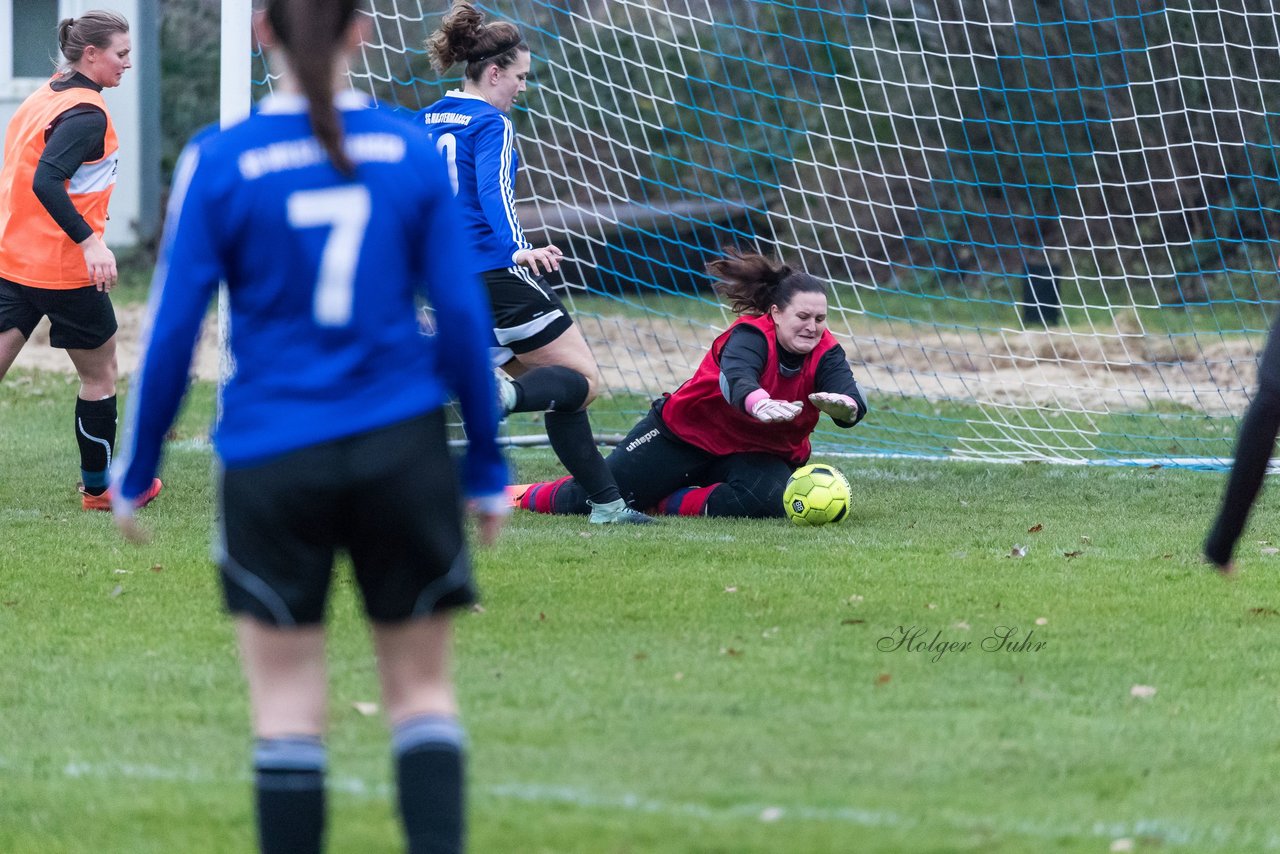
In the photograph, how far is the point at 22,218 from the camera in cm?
655

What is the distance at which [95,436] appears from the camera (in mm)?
6707

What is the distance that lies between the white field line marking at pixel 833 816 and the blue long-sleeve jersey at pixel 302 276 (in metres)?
1.08

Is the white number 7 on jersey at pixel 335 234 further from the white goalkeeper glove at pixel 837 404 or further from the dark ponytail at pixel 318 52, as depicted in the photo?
the white goalkeeper glove at pixel 837 404

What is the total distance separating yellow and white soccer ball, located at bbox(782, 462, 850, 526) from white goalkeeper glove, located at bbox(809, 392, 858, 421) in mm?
343

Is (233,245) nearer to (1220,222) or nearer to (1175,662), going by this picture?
(1175,662)

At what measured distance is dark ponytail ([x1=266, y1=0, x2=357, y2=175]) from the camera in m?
2.31

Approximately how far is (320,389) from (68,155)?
4454 millimetres

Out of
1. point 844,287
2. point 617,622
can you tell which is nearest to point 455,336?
point 617,622

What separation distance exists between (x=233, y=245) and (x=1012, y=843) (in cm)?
173

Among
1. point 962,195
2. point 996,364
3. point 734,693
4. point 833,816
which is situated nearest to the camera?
point 833,816

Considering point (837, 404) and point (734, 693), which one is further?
point (837, 404)

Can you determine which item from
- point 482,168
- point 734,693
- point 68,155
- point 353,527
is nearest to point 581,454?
point 482,168

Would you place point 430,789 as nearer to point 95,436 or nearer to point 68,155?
point 68,155

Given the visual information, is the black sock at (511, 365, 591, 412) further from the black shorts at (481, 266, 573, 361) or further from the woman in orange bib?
the woman in orange bib
